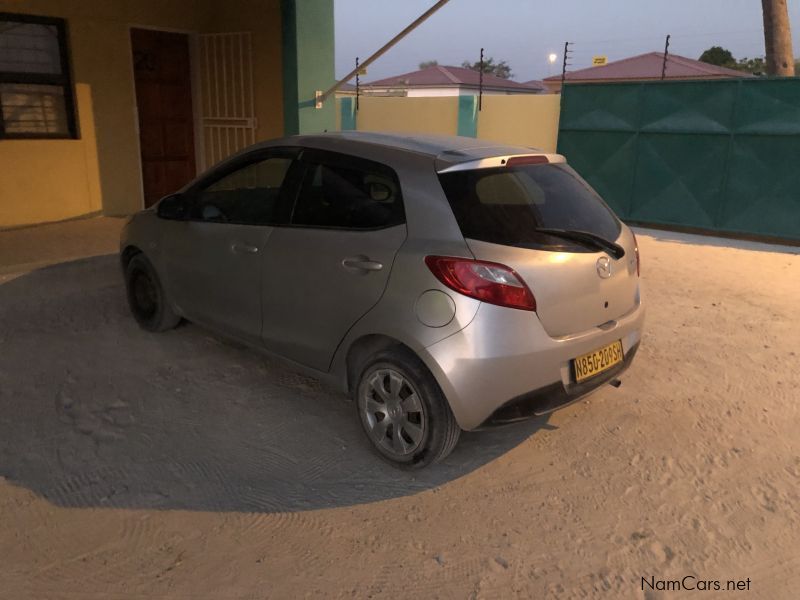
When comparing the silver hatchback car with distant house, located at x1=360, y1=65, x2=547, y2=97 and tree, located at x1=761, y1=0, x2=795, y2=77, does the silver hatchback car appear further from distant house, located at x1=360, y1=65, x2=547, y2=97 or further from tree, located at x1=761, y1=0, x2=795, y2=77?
distant house, located at x1=360, y1=65, x2=547, y2=97

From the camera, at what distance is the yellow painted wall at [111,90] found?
26.5 ft

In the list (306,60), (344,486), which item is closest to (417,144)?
(344,486)

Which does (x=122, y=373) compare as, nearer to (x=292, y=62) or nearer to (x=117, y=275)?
(x=117, y=275)

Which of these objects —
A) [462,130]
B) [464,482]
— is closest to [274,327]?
[464,482]

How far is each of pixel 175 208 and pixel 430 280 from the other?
2.24 metres

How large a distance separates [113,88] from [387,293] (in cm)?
729

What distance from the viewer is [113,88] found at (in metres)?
8.76

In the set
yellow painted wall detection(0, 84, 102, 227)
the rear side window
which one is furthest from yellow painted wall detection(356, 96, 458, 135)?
the rear side window

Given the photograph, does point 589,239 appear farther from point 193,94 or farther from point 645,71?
point 645,71

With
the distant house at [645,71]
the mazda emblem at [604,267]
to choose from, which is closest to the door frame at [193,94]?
the mazda emblem at [604,267]

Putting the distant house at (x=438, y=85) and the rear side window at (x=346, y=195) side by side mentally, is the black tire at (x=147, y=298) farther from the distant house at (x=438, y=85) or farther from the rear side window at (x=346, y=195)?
the distant house at (x=438, y=85)

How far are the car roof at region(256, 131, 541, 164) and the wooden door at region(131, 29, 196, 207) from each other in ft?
20.5

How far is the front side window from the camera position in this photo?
12.7 feet
